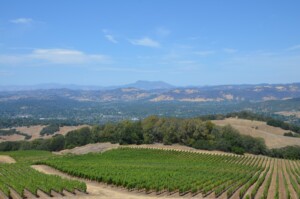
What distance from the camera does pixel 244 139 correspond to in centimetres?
10200

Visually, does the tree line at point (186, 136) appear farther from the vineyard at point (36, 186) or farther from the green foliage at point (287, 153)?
the vineyard at point (36, 186)

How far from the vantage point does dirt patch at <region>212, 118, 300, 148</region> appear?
124 metres

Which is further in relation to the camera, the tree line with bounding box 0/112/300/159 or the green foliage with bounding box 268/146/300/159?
the tree line with bounding box 0/112/300/159

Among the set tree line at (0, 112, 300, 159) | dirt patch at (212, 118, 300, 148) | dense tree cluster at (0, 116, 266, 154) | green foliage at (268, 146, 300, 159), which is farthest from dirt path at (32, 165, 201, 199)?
dirt patch at (212, 118, 300, 148)

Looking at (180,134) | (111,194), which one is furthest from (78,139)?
(111,194)

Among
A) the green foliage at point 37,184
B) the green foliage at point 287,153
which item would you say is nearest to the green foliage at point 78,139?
the green foliage at point 287,153

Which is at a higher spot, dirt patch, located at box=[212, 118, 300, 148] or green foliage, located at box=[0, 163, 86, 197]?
green foliage, located at box=[0, 163, 86, 197]

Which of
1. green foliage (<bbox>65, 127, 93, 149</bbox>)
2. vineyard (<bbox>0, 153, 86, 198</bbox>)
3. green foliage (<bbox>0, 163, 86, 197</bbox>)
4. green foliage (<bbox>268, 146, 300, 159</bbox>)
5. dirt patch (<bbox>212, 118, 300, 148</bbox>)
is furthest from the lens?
dirt patch (<bbox>212, 118, 300, 148</bbox>)

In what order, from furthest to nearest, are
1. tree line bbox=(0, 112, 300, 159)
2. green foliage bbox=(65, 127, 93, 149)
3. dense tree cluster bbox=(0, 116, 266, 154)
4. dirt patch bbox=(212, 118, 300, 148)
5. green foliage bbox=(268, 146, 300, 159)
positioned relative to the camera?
dirt patch bbox=(212, 118, 300, 148) → green foliage bbox=(65, 127, 93, 149) → dense tree cluster bbox=(0, 116, 266, 154) → tree line bbox=(0, 112, 300, 159) → green foliage bbox=(268, 146, 300, 159)

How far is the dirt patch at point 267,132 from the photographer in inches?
4867

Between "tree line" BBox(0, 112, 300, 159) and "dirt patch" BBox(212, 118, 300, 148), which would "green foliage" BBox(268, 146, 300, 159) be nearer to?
"tree line" BBox(0, 112, 300, 159)

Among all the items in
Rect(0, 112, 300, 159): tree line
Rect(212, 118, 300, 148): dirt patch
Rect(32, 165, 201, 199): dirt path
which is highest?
Rect(32, 165, 201, 199): dirt path

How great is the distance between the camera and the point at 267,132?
147m

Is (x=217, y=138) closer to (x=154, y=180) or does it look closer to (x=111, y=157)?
(x=111, y=157)
